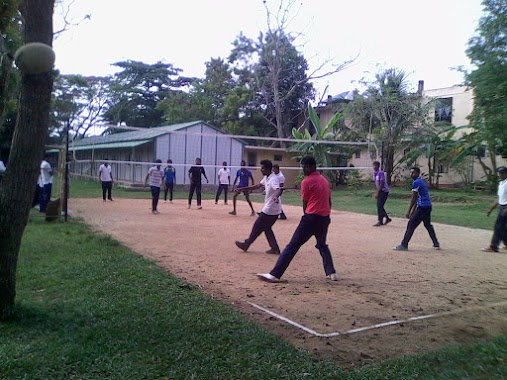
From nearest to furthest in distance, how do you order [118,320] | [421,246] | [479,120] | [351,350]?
[351,350] < [118,320] < [479,120] < [421,246]

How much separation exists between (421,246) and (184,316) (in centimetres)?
682

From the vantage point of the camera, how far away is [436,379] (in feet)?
12.5

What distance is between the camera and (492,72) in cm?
638

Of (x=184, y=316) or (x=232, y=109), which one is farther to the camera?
(x=232, y=109)

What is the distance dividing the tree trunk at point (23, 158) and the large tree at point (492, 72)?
5.17 meters

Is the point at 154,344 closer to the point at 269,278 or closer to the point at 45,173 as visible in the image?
the point at 269,278

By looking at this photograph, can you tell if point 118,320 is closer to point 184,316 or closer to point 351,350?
point 184,316

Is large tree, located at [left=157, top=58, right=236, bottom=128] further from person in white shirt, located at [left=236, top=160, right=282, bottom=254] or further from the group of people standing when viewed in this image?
person in white shirt, located at [left=236, top=160, right=282, bottom=254]

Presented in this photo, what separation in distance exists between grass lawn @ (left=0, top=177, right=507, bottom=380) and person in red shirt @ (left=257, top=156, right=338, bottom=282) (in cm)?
123

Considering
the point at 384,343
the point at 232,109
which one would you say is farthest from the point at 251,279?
the point at 232,109

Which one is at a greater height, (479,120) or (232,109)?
(232,109)

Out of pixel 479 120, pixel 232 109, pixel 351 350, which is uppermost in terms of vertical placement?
pixel 232 109

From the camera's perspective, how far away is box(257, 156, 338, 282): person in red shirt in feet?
22.1

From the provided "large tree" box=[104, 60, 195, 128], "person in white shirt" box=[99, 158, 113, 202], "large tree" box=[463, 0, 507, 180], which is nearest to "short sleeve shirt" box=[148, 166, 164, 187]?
"person in white shirt" box=[99, 158, 113, 202]
